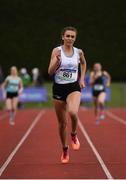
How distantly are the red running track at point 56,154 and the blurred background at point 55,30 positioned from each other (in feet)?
87.1

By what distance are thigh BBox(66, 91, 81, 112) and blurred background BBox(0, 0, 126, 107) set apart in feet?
119

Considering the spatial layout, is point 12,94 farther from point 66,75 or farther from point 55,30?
point 55,30

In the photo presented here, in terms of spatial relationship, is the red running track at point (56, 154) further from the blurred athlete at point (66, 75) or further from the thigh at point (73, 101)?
the thigh at point (73, 101)

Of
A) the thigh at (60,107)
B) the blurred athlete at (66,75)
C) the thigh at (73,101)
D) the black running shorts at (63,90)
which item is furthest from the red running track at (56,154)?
the black running shorts at (63,90)

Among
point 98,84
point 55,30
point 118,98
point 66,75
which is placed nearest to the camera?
point 66,75

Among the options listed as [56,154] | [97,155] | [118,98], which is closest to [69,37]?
[97,155]

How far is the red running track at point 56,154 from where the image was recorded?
387 inches

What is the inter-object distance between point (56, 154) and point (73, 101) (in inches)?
102

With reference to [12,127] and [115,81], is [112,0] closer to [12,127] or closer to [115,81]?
[115,81]

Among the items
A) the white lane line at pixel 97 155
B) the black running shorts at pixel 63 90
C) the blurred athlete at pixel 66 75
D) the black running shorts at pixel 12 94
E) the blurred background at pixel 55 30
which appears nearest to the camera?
the white lane line at pixel 97 155

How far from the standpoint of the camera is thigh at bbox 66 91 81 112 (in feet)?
33.5

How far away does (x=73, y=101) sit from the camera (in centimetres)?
1028

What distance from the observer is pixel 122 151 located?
Answer: 1290 cm

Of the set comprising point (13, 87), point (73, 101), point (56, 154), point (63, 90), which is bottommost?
point (13, 87)
